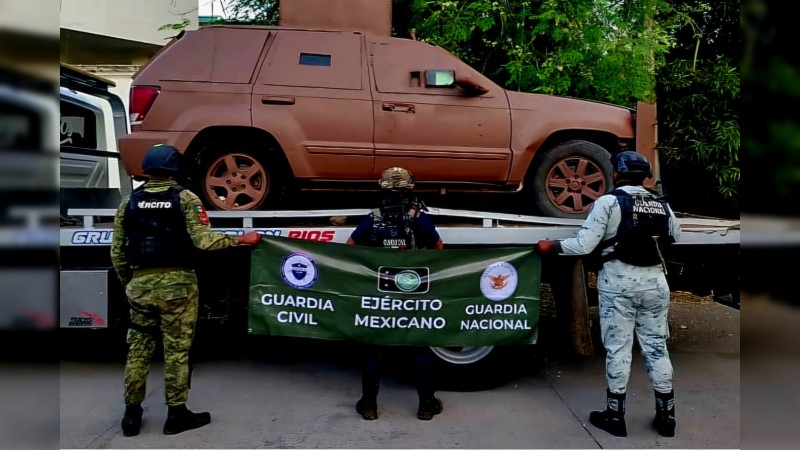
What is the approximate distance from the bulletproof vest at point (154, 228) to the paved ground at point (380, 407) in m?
1.16

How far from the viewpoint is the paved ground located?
4082 mm

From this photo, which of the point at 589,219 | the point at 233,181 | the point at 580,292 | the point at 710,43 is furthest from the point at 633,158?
the point at 710,43

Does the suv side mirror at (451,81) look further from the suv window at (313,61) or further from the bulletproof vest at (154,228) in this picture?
the bulletproof vest at (154,228)

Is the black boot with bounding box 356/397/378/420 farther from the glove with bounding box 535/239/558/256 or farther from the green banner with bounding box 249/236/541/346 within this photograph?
the glove with bounding box 535/239/558/256

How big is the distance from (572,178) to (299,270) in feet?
8.01

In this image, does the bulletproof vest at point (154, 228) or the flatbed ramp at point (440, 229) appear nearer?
the bulletproof vest at point (154, 228)

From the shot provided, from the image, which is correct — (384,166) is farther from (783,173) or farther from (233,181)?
(783,173)

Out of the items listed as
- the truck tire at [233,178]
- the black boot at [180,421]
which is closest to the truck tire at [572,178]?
the truck tire at [233,178]

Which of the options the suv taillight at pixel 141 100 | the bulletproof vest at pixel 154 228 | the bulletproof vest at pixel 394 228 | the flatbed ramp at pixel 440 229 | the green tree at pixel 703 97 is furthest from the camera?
the green tree at pixel 703 97

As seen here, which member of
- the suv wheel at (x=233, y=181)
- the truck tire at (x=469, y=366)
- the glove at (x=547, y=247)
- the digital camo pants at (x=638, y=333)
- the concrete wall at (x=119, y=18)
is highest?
the concrete wall at (x=119, y=18)

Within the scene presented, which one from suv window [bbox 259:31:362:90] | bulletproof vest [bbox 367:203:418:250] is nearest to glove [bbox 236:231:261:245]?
bulletproof vest [bbox 367:203:418:250]

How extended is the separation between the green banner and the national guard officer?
0.45 ft

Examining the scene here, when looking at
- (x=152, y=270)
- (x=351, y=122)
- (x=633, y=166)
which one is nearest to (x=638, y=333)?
(x=633, y=166)

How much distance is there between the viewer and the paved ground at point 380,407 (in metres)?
4.08
